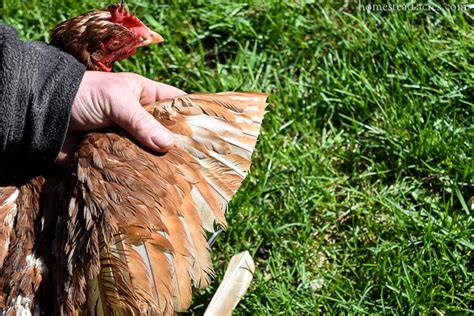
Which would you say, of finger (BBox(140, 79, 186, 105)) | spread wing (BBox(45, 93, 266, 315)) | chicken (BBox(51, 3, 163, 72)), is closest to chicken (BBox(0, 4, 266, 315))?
spread wing (BBox(45, 93, 266, 315))

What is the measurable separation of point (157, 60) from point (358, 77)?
0.92 metres

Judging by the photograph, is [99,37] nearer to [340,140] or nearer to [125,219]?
[125,219]

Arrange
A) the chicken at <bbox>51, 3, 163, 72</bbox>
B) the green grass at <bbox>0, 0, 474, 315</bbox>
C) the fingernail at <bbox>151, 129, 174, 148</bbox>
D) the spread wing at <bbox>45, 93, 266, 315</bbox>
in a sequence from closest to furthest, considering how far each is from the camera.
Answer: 1. the spread wing at <bbox>45, 93, 266, 315</bbox>
2. the fingernail at <bbox>151, 129, 174, 148</bbox>
3. the chicken at <bbox>51, 3, 163, 72</bbox>
4. the green grass at <bbox>0, 0, 474, 315</bbox>

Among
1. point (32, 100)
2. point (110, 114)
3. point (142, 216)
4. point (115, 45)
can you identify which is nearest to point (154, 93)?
point (115, 45)

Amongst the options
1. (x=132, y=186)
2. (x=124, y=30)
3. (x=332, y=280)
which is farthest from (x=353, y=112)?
(x=132, y=186)

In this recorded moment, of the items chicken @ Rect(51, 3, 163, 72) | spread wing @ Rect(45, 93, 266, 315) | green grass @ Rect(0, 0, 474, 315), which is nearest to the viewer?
spread wing @ Rect(45, 93, 266, 315)

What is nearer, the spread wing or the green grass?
the spread wing

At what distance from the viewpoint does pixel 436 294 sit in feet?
9.57

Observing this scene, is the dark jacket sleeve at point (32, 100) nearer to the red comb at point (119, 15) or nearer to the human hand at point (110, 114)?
the human hand at point (110, 114)

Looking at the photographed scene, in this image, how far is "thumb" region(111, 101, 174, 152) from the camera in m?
2.52

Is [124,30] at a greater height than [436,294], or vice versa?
[124,30]

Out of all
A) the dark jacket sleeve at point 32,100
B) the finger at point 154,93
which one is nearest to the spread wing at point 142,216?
the dark jacket sleeve at point 32,100

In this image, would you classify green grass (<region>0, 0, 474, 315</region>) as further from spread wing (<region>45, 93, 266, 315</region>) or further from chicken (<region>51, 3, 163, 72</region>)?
chicken (<region>51, 3, 163, 72</region>)

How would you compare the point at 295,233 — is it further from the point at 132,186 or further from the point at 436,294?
the point at 132,186
